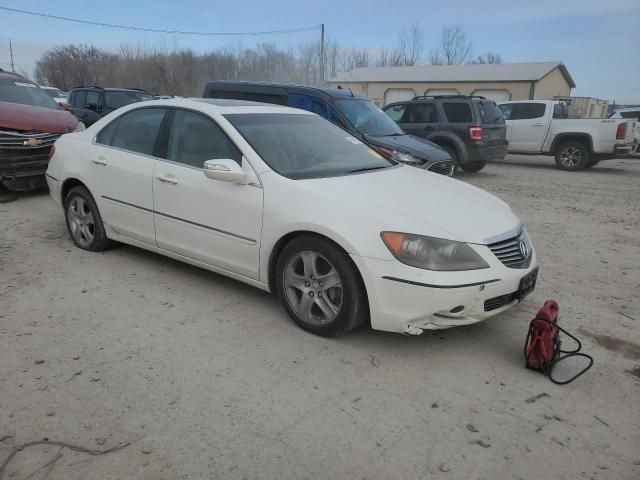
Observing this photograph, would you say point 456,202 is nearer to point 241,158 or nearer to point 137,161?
point 241,158

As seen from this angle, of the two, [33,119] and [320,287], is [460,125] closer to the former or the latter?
[33,119]

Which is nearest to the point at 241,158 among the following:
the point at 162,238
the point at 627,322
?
the point at 162,238

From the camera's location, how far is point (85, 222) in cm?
522

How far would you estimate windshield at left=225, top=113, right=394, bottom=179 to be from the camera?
3922 millimetres

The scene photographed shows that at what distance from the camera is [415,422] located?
2.71 metres

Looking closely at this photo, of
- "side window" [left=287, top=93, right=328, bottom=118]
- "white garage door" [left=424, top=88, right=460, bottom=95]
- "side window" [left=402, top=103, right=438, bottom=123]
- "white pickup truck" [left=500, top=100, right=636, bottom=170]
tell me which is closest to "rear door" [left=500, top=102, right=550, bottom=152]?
"white pickup truck" [left=500, top=100, right=636, bottom=170]

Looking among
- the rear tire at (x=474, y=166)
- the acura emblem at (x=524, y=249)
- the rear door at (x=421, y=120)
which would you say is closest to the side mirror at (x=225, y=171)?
the acura emblem at (x=524, y=249)

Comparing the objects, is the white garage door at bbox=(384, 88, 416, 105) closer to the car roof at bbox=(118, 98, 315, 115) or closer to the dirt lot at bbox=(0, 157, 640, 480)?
the car roof at bbox=(118, 98, 315, 115)

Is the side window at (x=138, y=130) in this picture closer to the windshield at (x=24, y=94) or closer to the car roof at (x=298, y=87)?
the car roof at (x=298, y=87)

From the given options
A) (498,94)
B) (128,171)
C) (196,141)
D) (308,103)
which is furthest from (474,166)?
(498,94)

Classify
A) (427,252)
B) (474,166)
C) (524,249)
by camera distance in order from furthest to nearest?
(474,166)
(524,249)
(427,252)

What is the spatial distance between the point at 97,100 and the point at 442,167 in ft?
32.8

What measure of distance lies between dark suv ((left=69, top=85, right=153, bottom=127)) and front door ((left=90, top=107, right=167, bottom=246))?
9.77m

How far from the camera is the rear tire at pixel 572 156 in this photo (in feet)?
43.8
